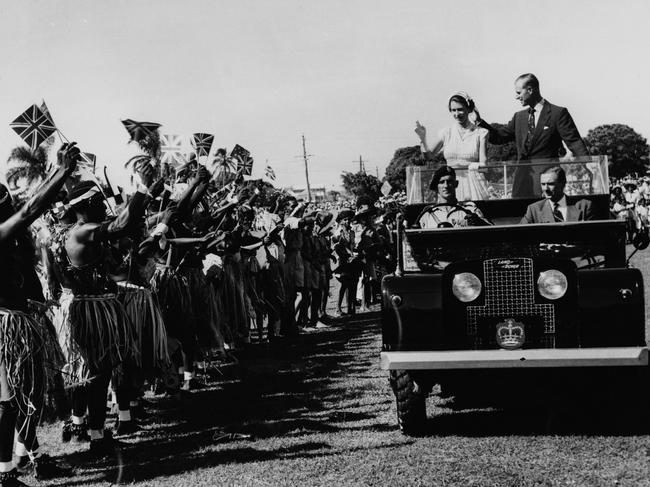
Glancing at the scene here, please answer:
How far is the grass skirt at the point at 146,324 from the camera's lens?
23.1ft

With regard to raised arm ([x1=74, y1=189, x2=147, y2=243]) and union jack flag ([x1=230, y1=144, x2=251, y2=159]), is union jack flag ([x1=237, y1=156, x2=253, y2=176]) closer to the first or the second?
union jack flag ([x1=230, y1=144, x2=251, y2=159])

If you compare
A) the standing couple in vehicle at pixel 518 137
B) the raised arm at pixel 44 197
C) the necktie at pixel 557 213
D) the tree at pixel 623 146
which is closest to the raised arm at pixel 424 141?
the standing couple in vehicle at pixel 518 137

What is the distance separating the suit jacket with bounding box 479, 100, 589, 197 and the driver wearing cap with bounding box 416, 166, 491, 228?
0.72 m

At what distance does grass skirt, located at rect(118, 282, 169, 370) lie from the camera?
703cm

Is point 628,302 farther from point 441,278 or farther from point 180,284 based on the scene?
point 180,284

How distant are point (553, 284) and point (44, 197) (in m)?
3.65

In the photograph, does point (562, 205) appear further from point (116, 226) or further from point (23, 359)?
point (23, 359)

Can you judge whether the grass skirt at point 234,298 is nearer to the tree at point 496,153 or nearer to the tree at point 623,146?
the tree at point 496,153

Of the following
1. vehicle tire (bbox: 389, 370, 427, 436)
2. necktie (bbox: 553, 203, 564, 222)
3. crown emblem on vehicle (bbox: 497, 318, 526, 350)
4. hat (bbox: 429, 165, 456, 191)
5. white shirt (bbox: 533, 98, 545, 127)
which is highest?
white shirt (bbox: 533, 98, 545, 127)

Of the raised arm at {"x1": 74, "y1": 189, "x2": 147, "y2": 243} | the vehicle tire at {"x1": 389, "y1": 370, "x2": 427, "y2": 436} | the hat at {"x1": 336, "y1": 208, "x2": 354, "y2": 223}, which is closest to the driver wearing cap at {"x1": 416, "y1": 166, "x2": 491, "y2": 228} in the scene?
the vehicle tire at {"x1": 389, "y1": 370, "x2": 427, "y2": 436}

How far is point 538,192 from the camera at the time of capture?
7.72m

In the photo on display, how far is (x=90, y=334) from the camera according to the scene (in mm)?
6281

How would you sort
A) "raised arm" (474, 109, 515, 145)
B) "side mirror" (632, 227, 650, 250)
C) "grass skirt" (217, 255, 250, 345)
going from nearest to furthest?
"side mirror" (632, 227, 650, 250) < "raised arm" (474, 109, 515, 145) < "grass skirt" (217, 255, 250, 345)

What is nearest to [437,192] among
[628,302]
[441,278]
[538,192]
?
[538,192]
